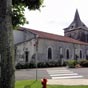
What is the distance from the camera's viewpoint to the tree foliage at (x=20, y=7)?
1428 cm

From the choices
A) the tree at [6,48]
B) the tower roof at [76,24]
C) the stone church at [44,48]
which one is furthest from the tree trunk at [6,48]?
the tower roof at [76,24]

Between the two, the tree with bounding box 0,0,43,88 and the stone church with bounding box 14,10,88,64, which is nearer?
the tree with bounding box 0,0,43,88

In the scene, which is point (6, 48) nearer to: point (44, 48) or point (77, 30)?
point (44, 48)

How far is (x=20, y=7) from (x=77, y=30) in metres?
49.9

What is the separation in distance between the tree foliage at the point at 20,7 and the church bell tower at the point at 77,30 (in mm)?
48147

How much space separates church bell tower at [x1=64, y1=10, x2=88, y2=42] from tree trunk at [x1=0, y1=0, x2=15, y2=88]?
2126 inches

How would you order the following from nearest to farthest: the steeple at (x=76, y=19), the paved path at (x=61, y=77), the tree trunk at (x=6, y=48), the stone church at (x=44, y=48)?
1. the tree trunk at (x=6, y=48)
2. the paved path at (x=61, y=77)
3. the stone church at (x=44, y=48)
4. the steeple at (x=76, y=19)

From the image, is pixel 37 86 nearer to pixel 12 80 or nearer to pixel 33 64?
pixel 12 80

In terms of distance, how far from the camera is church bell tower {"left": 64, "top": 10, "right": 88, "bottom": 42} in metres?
63.3

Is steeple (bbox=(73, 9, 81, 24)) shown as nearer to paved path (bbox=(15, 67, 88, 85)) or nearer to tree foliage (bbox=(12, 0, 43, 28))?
paved path (bbox=(15, 67, 88, 85))

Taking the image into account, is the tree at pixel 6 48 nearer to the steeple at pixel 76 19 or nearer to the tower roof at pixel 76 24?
the tower roof at pixel 76 24

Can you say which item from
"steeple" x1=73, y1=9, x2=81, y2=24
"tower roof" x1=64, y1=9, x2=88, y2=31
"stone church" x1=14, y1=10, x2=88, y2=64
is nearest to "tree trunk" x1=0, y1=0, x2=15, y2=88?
"stone church" x1=14, y1=10, x2=88, y2=64

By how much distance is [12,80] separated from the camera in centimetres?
937

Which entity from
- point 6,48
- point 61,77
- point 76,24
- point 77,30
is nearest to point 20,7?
point 6,48
